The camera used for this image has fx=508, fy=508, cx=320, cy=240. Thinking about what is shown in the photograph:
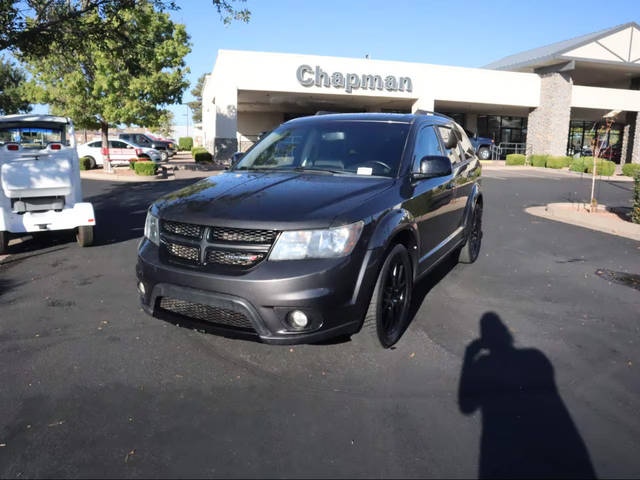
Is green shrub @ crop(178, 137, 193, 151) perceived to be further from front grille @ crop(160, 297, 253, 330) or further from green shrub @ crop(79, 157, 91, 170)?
front grille @ crop(160, 297, 253, 330)

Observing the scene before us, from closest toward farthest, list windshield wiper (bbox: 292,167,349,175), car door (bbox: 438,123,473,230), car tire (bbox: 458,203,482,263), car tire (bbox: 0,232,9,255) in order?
1. windshield wiper (bbox: 292,167,349,175)
2. car door (bbox: 438,123,473,230)
3. car tire (bbox: 458,203,482,263)
4. car tire (bbox: 0,232,9,255)

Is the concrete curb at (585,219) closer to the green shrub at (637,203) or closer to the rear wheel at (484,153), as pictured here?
the green shrub at (637,203)

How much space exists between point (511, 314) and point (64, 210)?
6287 millimetres

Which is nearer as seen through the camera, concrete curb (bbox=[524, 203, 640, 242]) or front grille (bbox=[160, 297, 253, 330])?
front grille (bbox=[160, 297, 253, 330])

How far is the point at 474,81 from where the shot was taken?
32625mm

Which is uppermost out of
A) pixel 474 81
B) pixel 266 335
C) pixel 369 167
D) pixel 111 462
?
pixel 474 81

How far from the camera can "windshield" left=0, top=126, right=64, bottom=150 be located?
768 centimetres

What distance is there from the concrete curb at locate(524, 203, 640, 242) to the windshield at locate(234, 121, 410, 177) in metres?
6.88

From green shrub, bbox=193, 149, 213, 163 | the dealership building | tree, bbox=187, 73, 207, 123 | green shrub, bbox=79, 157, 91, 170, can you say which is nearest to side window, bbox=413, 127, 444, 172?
green shrub, bbox=79, 157, 91, 170

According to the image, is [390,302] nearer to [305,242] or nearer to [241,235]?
[305,242]

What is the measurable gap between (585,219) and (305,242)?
9702 millimetres

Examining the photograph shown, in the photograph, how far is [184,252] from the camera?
3557 millimetres

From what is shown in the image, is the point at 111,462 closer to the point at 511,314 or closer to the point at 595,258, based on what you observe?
the point at 511,314

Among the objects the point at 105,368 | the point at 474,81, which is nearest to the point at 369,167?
the point at 105,368
